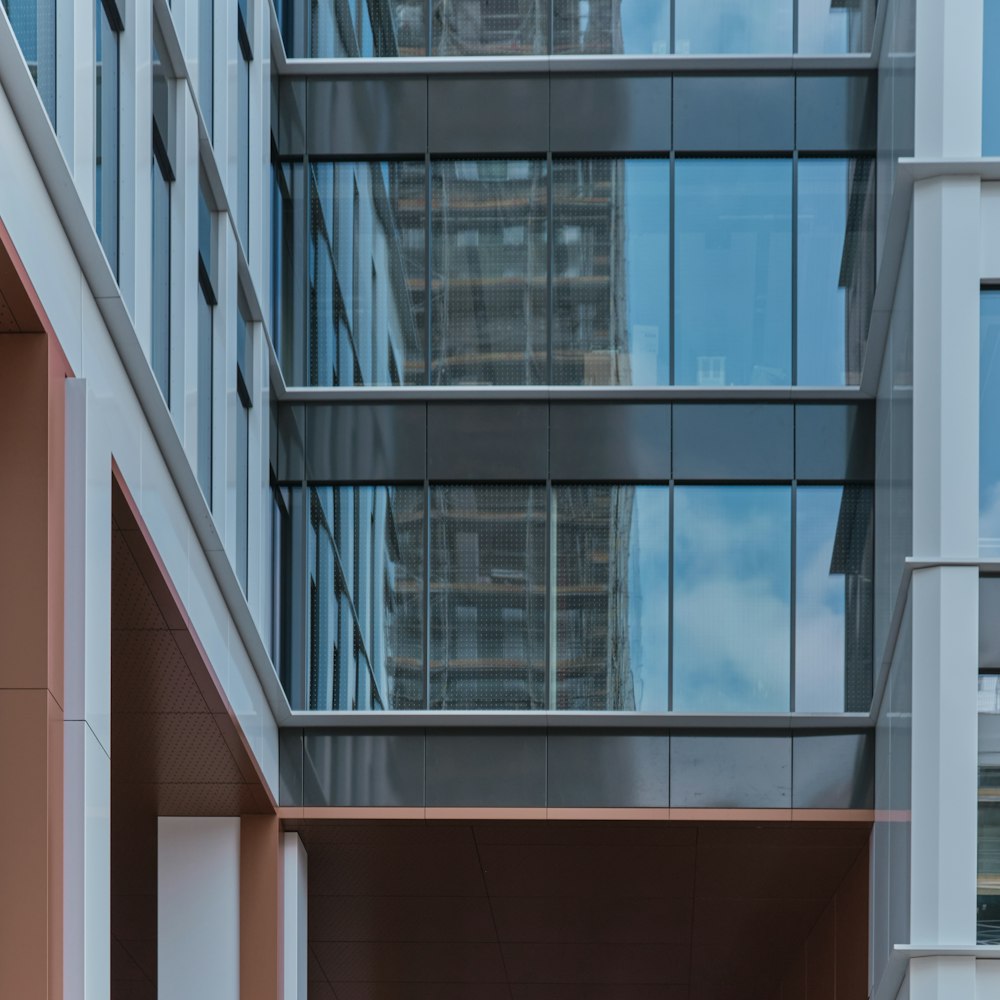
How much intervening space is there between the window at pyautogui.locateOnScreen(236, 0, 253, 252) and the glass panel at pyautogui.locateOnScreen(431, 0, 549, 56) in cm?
304

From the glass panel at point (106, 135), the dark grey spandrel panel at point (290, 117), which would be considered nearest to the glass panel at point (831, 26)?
the dark grey spandrel panel at point (290, 117)

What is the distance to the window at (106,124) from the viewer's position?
12.6 meters

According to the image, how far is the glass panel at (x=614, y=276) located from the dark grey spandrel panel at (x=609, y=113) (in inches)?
9.8

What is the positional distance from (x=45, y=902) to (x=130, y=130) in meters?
5.34

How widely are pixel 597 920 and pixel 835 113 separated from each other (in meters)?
10.1

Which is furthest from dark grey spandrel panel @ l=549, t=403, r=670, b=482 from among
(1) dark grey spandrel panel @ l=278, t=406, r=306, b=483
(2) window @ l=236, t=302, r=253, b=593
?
(2) window @ l=236, t=302, r=253, b=593

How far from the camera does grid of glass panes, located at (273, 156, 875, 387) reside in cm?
2222

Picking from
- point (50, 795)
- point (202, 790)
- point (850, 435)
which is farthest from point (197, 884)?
point (50, 795)

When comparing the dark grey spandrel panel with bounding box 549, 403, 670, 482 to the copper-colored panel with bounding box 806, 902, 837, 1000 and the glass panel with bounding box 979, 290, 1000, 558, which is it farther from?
the copper-colored panel with bounding box 806, 902, 837, 1000

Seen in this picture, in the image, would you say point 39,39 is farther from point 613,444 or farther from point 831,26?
point 831,26

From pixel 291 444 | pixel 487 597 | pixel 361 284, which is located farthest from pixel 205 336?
pixel 487 597

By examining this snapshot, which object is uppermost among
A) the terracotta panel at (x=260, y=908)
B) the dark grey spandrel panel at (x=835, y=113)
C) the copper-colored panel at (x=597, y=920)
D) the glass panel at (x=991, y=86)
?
the dark grey spandrel panel at (x=835, y=113)

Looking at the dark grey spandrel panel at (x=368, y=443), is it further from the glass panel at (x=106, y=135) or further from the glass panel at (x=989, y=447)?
the glass panel at (x=106, y=135)

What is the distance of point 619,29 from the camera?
22.8 metres
